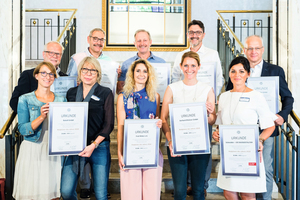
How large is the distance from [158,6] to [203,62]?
16.1 feet

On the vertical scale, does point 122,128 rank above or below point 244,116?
below

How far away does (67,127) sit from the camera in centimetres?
243

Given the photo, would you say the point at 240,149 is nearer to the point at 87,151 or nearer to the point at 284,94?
the point at 284,94

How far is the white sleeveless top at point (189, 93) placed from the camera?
2.56m

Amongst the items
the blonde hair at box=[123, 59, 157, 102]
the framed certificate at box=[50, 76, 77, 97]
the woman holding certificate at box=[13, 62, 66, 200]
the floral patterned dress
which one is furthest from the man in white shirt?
the woman holding certificate at box=[13, 62, 66, 200]

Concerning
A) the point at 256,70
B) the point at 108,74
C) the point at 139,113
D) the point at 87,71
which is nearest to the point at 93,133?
the point at 139,113

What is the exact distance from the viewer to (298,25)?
376 cm

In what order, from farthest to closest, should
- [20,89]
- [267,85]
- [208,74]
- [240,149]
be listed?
1. [208,74]
2. [20,89]
3. [267,85]
4. [240,149]

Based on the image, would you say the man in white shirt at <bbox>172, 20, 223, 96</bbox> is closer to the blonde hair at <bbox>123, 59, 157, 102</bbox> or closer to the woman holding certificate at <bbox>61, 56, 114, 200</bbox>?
the blonde hair at <bbox>123, 59, 157, 102</bbox>

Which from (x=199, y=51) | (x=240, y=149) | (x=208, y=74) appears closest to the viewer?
(x=240, y=149)

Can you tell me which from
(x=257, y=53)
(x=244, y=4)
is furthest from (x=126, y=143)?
(x=244, y=4)

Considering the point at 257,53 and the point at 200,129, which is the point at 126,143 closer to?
the point at 200,129

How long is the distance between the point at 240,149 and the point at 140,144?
801 mm

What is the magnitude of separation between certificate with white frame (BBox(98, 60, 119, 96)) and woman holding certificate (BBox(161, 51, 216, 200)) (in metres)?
0.75
